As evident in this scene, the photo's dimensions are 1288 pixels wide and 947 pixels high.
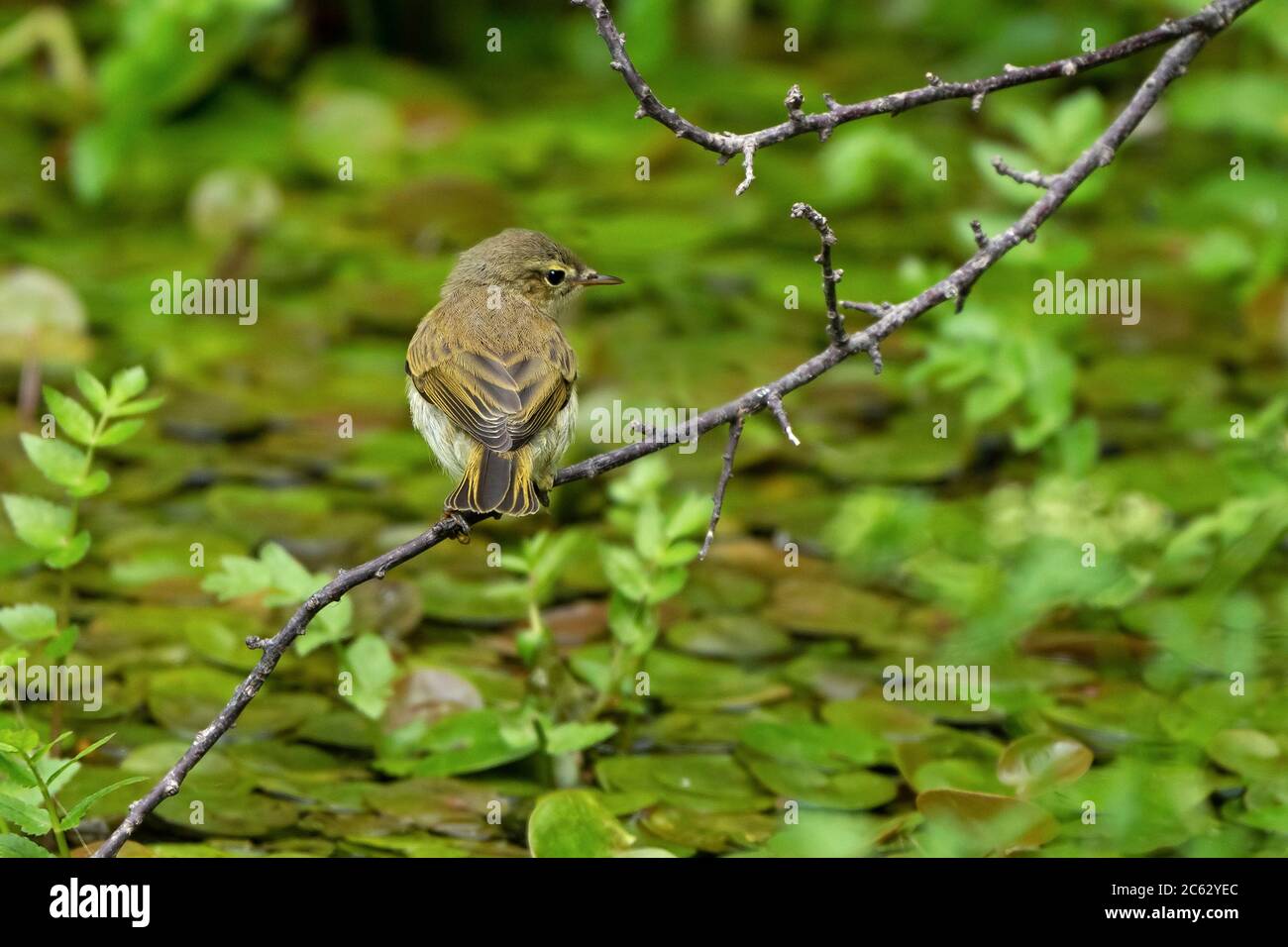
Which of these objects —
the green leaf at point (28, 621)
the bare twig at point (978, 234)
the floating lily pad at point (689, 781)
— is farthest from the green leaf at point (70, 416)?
the bare twig at point (978, 234)

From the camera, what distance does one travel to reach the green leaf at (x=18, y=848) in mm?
4465

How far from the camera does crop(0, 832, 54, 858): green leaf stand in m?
4.46

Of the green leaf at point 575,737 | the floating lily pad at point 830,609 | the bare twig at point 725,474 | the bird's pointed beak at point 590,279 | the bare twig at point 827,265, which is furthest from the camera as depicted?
the floating lily pad at point 830,609

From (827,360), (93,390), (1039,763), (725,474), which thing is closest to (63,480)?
(93,390)

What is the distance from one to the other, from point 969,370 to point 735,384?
1.67 meters

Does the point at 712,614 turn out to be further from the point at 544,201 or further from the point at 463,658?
the point at 544,201

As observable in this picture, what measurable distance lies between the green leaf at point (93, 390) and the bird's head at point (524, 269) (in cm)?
143

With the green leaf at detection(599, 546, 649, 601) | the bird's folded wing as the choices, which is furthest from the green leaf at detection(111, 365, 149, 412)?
the green leaf at detection(599, 546, 649, 601)

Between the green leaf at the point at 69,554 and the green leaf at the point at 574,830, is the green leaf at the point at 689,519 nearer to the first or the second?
the green leaf at the point at 574,830

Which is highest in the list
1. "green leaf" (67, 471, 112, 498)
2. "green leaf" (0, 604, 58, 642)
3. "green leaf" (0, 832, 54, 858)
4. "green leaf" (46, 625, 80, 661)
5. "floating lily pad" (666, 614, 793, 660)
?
"green leaf" (67, 471, 112, 498)

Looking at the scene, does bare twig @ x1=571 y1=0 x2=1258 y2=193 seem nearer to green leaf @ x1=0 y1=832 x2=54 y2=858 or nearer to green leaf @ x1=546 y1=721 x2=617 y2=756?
green leaf @ x1=546 y1=721 x2=617 y2=756

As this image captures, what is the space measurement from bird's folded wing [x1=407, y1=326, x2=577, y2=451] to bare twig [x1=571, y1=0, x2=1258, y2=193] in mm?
1377

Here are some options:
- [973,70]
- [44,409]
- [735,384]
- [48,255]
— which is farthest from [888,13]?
[44,409]

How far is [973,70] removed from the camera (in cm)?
1079
